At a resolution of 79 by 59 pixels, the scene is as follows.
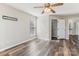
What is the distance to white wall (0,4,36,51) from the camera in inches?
219

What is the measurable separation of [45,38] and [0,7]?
5682 millimetres

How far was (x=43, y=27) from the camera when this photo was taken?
10.6 m

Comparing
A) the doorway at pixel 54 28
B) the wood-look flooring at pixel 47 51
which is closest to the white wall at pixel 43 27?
the doorway at pixel 54 28

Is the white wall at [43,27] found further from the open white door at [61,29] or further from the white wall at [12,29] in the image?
the white wall at [12,29]

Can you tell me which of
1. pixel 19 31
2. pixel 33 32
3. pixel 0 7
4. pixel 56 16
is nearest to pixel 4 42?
pixel 0 7

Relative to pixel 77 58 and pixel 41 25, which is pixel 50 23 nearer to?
pixel 41 25

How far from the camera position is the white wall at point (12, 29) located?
5570 millimetres

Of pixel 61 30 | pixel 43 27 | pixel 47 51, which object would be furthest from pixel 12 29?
pixel 61 30

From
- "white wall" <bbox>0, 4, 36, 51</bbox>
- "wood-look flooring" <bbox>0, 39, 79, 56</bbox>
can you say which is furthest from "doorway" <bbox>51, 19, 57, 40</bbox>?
"wood-look flooring" <bbox>0, 39, 79, 56</bbox>

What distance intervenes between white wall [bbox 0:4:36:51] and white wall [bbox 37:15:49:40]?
2297 millimetres

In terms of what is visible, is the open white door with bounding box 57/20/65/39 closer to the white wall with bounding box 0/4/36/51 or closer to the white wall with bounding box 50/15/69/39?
the white wall with bounding box 50/15/69/39

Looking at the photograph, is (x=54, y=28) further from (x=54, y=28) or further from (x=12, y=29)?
(x=12, y=29)

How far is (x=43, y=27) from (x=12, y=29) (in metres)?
4.43

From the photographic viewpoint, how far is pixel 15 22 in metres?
6.91
